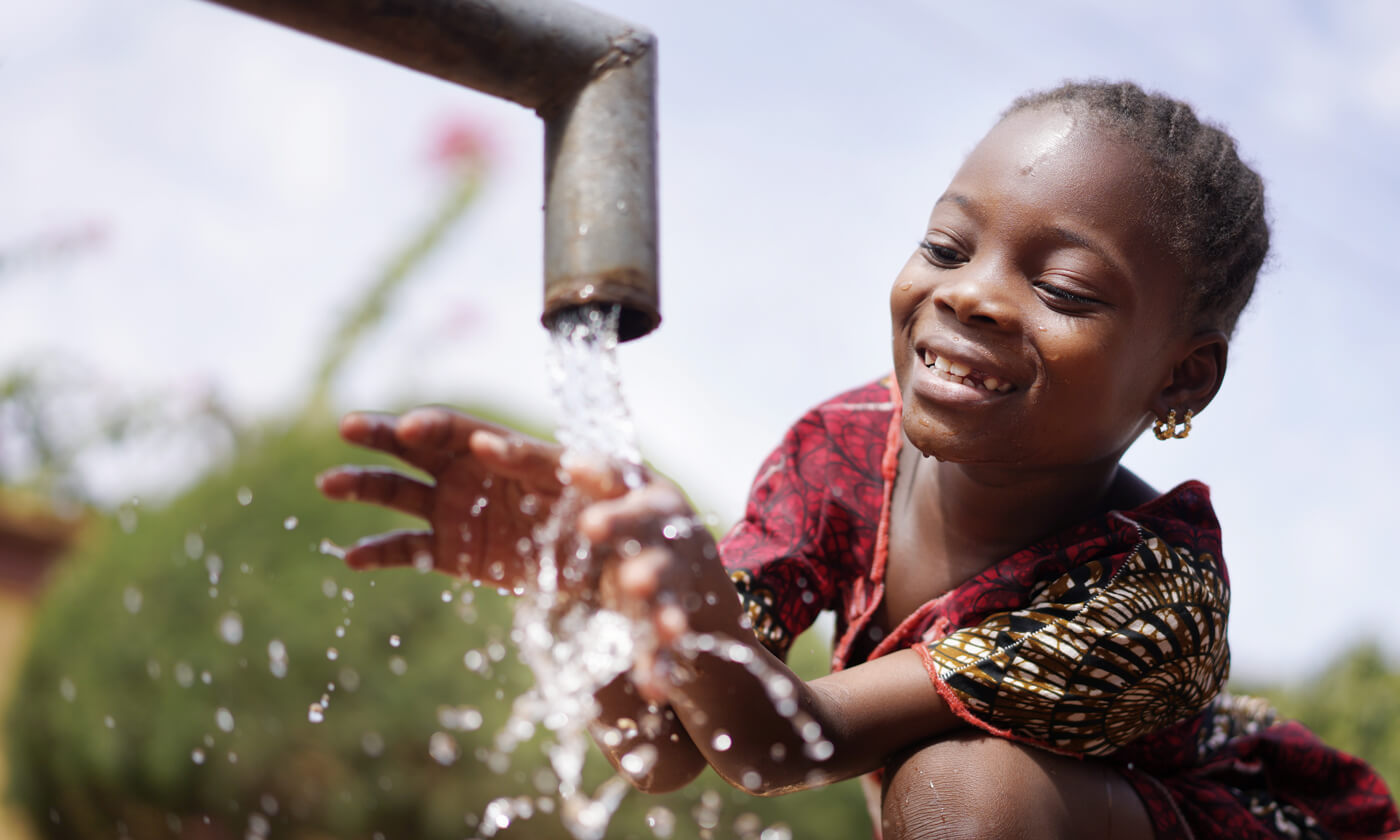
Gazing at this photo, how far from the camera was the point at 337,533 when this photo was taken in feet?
12.7

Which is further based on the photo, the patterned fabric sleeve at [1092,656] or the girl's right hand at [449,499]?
the patterned fabric sleeve at [1092,656]

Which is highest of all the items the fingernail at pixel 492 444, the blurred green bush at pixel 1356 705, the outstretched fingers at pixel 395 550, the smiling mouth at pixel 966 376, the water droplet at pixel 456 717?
the smiling mouth at pixel 966 376

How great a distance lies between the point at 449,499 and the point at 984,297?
68cm

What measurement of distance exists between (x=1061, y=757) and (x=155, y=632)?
10.3ft

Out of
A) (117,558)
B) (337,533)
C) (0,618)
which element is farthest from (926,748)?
(0,618)

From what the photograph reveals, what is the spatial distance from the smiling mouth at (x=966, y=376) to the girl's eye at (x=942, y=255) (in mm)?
128

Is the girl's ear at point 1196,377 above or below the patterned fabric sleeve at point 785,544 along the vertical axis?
above

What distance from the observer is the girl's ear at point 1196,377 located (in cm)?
169

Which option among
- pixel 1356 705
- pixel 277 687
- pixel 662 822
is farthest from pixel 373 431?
pixel 1356 705

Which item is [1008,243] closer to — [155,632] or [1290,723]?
[1290,723]

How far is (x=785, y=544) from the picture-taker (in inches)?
73.0

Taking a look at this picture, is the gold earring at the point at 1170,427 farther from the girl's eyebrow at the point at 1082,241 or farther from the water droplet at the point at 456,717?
the water droplet at the point at 456,717

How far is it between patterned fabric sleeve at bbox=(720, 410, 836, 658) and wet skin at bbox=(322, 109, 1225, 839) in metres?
0.22

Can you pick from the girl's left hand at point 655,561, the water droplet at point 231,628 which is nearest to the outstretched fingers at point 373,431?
the girl's left hand at point 655,561
